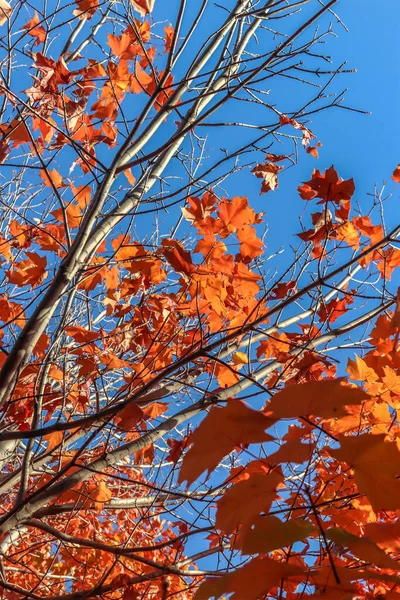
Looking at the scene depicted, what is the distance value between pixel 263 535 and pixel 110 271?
→ 2.24 metres

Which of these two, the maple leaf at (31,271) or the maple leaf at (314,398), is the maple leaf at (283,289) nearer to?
the maple leaf at (31,271)

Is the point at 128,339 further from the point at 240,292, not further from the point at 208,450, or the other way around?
the point at 208,450

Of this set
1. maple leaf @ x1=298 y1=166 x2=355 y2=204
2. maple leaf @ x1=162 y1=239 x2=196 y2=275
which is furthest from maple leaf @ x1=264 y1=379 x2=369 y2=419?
maple leaf @ x1=298 y1=166 x2=355 y2=204

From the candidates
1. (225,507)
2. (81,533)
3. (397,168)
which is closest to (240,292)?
(397,168)

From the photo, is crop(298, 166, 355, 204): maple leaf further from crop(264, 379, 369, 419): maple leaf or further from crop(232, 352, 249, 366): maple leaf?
crop(264, 379, 369, 419): maple leaf

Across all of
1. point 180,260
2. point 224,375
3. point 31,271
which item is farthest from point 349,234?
point 31,271

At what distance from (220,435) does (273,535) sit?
18cm

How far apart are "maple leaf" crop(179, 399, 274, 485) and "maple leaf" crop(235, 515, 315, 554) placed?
0.13 meters

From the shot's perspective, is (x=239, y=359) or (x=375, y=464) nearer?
(x=375, y=464)

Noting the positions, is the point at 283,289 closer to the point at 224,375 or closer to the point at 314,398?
the point at 224,375

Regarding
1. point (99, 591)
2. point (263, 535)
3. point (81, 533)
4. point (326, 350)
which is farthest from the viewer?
point (81, 533)

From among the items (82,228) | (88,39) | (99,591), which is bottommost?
(99,591)

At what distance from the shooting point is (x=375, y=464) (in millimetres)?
832

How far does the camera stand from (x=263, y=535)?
76 centimetres
